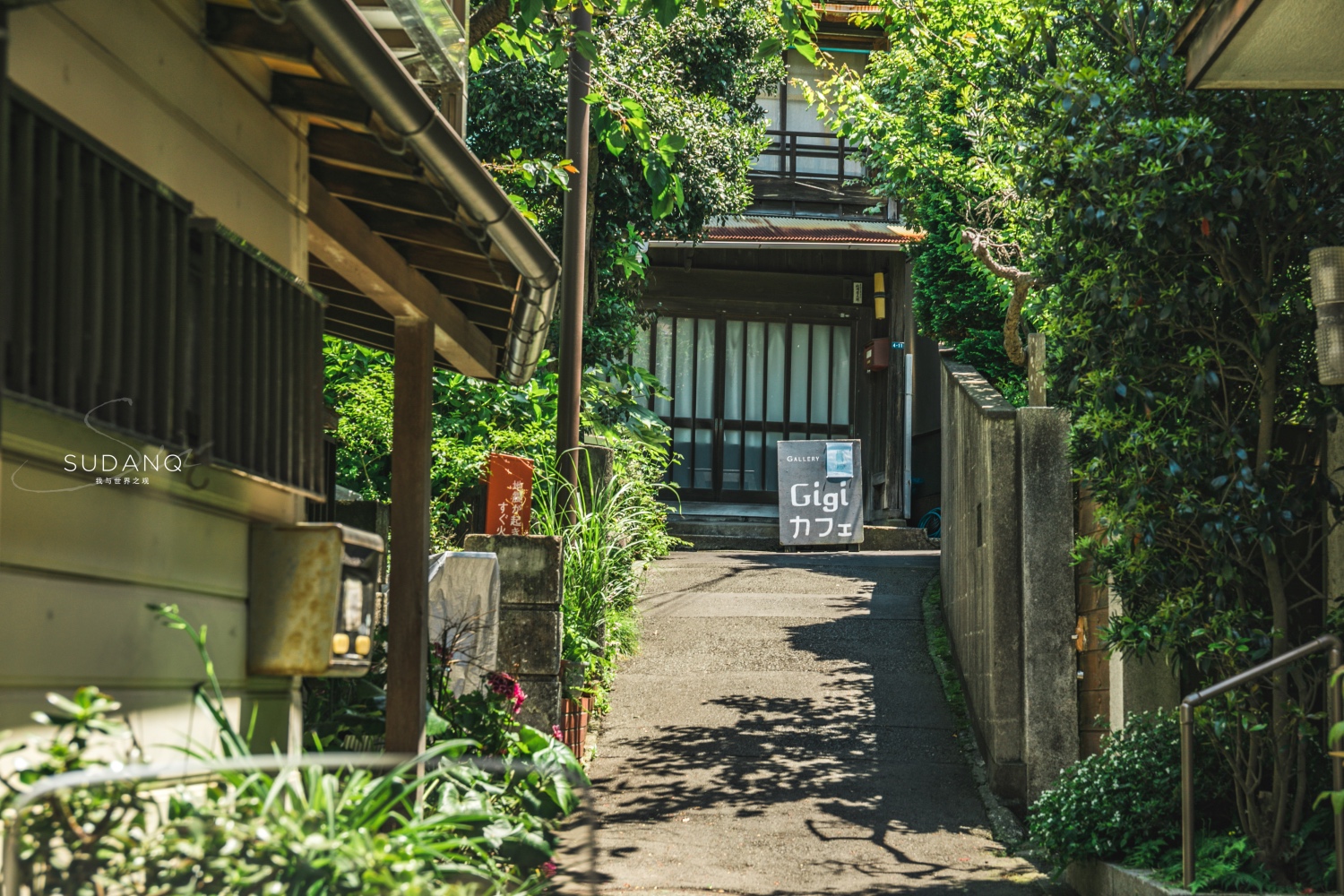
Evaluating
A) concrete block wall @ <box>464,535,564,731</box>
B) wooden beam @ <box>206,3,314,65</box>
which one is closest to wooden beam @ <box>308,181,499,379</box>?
wooden beam @ <box>206,3,314,65</box>

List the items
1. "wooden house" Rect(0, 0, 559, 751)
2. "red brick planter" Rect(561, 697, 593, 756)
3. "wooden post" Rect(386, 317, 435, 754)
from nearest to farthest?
"wooden house" Rect(0, 0, 559, 751) < "wooden post" Rect(386, 317, 435, 754) < "red brick planter" Rect(561, 697, 593, 756)

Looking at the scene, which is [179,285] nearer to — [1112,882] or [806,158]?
[1112,882]

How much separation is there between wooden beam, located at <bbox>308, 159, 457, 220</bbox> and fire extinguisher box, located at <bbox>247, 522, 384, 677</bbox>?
1.21m

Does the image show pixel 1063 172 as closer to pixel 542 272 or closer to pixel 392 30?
pixel 542 272

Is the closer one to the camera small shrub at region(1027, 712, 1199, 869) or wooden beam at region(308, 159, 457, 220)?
wooden beam at region(308, 159, 457, 220)

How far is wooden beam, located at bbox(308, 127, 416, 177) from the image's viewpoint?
4242mm

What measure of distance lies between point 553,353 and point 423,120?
28.8ft

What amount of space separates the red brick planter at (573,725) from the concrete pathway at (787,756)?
0.79 ft

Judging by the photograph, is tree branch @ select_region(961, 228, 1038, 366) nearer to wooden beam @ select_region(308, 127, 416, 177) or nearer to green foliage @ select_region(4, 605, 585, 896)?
wooden beam @ select_region(308, 127, 416, 177)

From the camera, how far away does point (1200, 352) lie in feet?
19.5

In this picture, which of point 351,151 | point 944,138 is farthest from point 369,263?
point 944,138

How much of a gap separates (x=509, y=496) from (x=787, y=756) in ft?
8.32

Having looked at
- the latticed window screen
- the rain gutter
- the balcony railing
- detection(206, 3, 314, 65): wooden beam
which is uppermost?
the balcony railing

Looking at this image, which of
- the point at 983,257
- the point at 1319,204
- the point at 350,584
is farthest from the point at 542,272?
the point at 983,257
